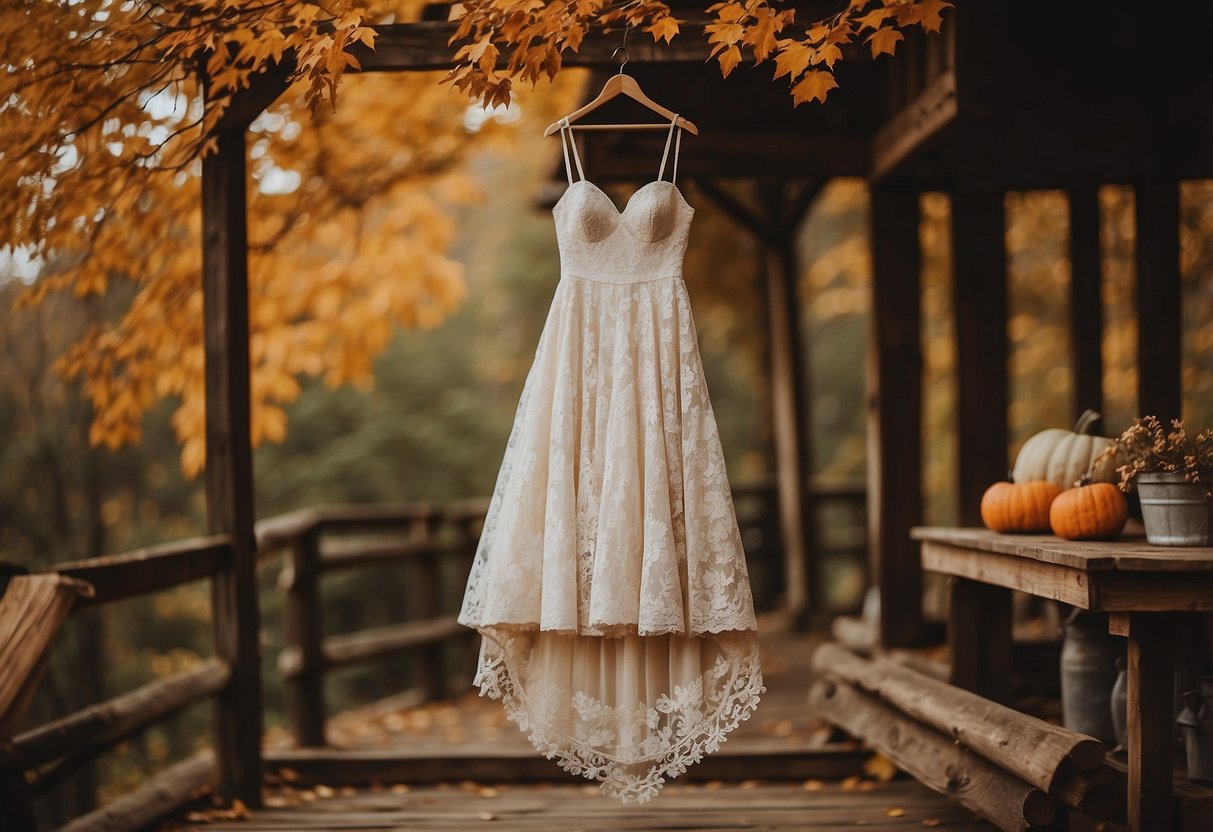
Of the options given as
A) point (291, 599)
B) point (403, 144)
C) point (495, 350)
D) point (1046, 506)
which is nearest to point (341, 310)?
point (403, 144)

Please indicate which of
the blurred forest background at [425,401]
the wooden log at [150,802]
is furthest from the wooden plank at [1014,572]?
the blurred forest background at [425,401]

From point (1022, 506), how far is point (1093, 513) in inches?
14.0

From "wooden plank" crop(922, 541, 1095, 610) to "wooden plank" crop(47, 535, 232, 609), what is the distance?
2.77 m

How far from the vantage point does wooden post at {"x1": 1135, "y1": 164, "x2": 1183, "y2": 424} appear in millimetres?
4719

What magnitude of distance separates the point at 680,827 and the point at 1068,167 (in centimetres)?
301

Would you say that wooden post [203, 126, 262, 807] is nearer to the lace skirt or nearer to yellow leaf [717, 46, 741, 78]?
the lace skirt

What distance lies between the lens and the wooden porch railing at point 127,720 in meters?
3.46

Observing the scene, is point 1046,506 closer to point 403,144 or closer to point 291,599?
point 291,599

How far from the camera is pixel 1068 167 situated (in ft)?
15.1

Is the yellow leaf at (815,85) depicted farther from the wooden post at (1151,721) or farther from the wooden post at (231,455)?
the wooden post at (231,455)

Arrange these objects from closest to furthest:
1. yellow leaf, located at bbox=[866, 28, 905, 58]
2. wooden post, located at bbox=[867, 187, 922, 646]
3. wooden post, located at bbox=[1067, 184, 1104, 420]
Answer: yellow leaf, located at bbox=[866, 28, 905, 58] < wooden post, located at bbox=[867, 187, 922, 646] < wooden post, located at bbox=[1067, 184, 1104, 420]

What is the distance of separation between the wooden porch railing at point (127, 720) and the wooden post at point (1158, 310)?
3.86m

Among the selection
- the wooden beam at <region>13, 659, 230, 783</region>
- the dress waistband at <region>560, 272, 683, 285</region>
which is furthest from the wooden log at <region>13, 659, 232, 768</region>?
the dress waistband at <region>560, 272, 683, 285</region>

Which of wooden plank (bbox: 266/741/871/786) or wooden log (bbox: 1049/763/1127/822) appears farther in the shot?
wooden plank (bbox: 266/741/871/786)
